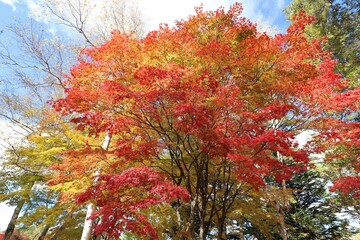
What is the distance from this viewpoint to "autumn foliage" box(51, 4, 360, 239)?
19.2 feet

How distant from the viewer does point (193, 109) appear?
5.80m

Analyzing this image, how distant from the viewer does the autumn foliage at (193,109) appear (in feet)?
19.2

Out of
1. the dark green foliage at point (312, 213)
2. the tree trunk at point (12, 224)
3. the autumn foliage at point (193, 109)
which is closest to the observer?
the autumn foliage at point (193, 109)

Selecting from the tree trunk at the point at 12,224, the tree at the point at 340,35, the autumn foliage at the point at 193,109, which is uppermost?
the tree at the point at 340,35

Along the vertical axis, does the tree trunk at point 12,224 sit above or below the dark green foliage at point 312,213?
below

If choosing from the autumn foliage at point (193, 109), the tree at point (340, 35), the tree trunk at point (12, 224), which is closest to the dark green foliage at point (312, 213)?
the tree at point (340, 35)

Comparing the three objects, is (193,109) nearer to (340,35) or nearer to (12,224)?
(12,224)

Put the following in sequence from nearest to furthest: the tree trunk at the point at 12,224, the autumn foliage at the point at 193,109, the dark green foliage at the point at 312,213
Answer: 1. the autumn foliage at the point at 193,109
2. the tree trunk at the point at 12,224
3. the dark green foliage at the point at 312,213

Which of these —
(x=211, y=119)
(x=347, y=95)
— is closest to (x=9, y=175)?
(x=211, y=119)

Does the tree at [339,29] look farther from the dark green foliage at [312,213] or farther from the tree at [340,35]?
the dark green foliage at [312,213]

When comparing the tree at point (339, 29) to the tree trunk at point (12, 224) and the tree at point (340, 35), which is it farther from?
the tree trunk at point (12, 224)

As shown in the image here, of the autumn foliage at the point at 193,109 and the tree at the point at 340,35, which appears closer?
the autumn foliage at the point at 193,109

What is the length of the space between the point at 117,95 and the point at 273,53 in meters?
4.89

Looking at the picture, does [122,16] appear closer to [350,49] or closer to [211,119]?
[211,119]
